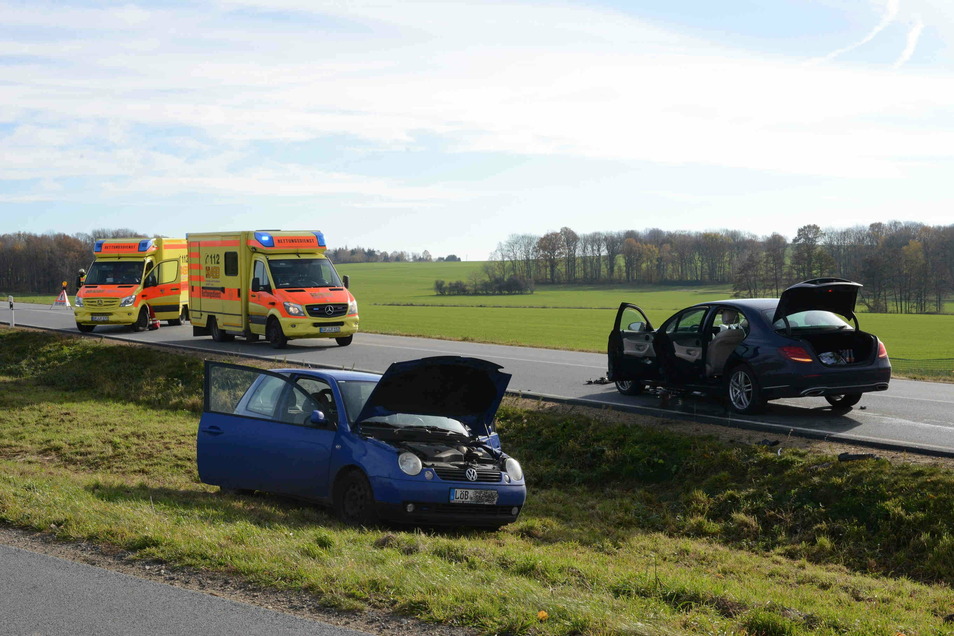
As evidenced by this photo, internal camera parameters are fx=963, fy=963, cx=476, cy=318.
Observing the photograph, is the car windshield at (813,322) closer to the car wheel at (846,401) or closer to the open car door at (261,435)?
the car wheel at (846,401)

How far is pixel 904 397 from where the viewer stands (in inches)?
620

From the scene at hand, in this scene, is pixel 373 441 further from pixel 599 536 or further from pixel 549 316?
pixel 549 316

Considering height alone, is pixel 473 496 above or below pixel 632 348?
below

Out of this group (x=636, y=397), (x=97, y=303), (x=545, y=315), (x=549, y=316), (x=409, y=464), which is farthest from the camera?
(x=545, y=315)

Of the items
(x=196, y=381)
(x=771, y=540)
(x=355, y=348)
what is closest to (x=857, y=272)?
(x=355, y=348)

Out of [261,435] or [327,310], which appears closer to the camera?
[261,435]

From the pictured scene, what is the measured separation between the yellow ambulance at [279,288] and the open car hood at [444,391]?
1487 cm

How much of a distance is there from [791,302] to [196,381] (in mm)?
12718

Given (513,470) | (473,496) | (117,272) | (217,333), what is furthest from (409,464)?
(117,272)

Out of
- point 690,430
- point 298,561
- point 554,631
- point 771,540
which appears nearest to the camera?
point 554,631

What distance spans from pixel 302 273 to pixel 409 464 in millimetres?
17498

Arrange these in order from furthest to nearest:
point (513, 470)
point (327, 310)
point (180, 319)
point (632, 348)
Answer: point (180, 319)
point (327, 310)
point (632, 348)
point (513, 470)

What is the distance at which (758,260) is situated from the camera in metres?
97.8

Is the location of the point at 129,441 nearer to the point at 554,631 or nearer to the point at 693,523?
the point at 693,523
